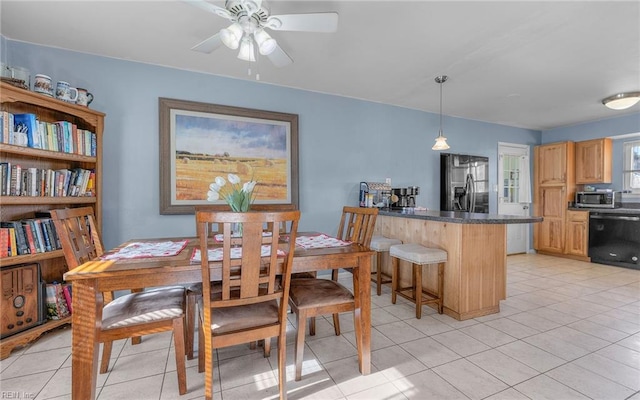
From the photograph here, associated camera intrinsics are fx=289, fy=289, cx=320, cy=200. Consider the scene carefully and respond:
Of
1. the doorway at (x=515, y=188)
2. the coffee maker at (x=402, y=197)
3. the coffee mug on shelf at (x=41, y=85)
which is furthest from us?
the doorway at (x=515, y=188)

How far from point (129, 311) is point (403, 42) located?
289 cm

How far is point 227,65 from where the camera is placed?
3.08m

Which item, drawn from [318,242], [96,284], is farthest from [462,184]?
[96,284]

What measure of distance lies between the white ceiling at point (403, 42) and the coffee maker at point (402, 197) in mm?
1311

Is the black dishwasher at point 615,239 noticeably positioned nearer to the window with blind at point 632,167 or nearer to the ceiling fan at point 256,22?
the window with blind at point 632,167

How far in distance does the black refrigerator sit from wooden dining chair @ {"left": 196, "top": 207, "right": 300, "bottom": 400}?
3.78 metres

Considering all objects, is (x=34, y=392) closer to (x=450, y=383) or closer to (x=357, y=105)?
(x=450, y=383)

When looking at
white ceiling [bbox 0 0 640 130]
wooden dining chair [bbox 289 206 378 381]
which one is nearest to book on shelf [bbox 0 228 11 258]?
white ceiling [bbox 0 0 640 130]

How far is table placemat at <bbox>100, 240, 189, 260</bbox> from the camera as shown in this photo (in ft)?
5.51

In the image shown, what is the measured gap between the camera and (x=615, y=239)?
4.59 metres

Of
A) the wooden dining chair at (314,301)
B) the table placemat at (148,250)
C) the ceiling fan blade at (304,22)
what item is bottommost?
the wooden dining chair at (314,301)

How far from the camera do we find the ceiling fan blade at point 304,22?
1763 mm

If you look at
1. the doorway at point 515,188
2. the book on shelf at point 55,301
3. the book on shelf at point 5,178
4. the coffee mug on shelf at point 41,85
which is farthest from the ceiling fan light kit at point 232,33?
the doorway at point 515,188

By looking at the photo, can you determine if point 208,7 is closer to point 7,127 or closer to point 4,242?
point 7,127
